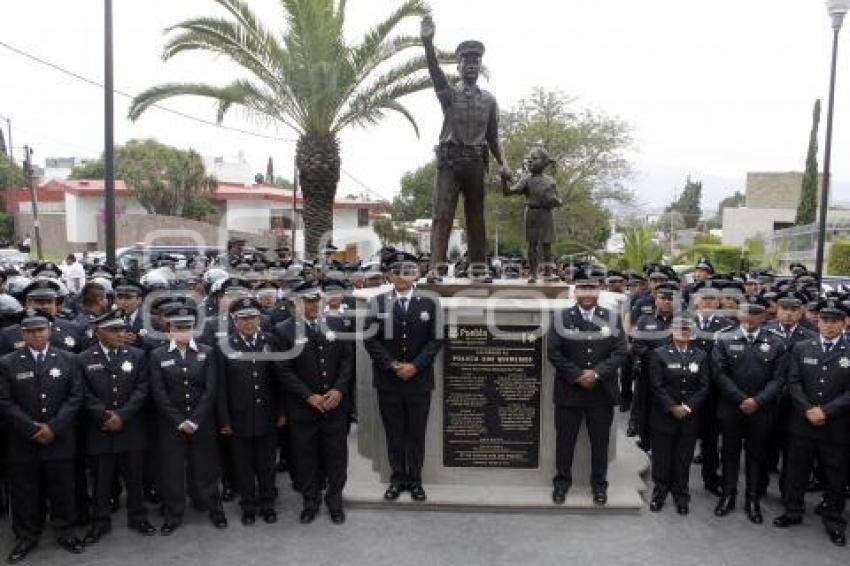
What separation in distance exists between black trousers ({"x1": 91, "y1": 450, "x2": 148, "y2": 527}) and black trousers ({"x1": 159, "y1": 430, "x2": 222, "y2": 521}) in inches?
6.8

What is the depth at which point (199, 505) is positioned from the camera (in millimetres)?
5812

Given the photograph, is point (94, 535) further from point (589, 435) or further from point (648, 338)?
point (648, 338)

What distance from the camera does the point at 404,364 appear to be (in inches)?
228

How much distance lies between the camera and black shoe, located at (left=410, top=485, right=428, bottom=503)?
5.97 meters

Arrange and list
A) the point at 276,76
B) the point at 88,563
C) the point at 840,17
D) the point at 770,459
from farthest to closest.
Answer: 1. the point at 276,76
2. the point at 840,17
3. the point at 770,459
4. the point at 88,563

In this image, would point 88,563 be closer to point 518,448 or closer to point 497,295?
point 518,448

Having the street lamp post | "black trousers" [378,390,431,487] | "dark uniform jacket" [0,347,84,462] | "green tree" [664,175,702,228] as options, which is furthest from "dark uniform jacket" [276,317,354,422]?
"green tree" [664,175,702,228]

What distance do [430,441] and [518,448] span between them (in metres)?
0.75

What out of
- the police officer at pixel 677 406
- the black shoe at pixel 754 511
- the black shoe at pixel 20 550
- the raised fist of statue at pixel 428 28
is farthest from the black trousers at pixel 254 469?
the black shoe at pixel 754 511

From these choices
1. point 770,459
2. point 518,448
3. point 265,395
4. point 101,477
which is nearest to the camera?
point 101,477

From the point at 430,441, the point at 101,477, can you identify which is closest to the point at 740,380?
the point at 430,441

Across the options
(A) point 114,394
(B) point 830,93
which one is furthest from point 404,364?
(B) point 830,93

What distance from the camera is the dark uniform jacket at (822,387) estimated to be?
17.9 ft

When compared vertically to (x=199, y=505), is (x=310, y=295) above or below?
above
